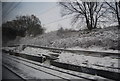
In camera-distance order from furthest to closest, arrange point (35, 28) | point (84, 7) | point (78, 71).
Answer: point (35, 28) → point (84, 7) → point (78, 71)

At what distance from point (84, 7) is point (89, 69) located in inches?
760

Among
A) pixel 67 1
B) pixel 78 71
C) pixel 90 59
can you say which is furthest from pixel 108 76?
pixel 67 1

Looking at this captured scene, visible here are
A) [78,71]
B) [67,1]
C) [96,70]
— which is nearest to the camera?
[96,70]

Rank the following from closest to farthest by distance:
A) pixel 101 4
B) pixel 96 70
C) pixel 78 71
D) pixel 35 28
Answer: pixel 96 70
pixel 78 71
pixel 101 4
pixel 35 28

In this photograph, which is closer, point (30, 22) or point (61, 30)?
point (61, 30)

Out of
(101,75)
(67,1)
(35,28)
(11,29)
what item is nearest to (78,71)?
(101,75)

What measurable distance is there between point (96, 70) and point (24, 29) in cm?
3391

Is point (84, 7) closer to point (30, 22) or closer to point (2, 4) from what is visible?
point (2, 4)

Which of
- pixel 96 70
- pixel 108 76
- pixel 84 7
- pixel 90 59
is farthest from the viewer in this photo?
pixel 84 7

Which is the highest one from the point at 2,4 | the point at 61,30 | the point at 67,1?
A: the point at 67,1

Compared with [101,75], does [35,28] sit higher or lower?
higher

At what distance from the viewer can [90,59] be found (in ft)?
27.0

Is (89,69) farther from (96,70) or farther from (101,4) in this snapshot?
(101,4)

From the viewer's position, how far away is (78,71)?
7.13 meters
